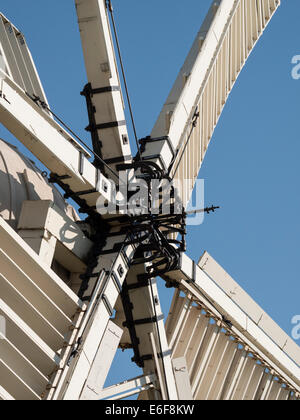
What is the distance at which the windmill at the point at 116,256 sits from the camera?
45.5 feet

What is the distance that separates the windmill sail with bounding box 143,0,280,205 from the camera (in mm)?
19047

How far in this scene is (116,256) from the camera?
1605 centimetres

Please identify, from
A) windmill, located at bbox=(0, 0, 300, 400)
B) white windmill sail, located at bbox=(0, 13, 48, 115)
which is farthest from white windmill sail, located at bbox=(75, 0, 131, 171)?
white windmill sail, located at bbox=(0, 13, 48, 115)

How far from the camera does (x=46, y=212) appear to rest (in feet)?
48.8

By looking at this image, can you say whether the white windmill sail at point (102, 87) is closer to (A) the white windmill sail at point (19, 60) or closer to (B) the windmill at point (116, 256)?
(B) the windmill at point (116, 256)

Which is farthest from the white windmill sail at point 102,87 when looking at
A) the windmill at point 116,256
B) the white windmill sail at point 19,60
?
the white windmill sail at point 19,60

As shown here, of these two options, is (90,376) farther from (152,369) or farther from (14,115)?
(14,115)

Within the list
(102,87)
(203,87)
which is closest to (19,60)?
(102,87)

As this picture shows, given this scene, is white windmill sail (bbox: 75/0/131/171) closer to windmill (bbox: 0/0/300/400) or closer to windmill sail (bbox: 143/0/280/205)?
→ windmill (bbox: 0/0/300/400)

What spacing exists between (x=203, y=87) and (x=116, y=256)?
19.1ft
